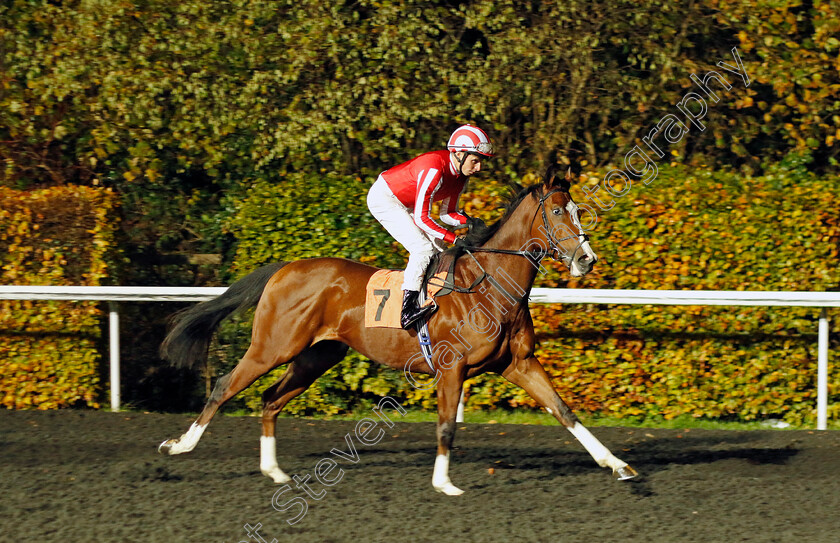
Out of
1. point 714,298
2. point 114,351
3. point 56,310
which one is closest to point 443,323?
point 714,298

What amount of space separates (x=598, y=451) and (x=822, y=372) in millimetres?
2398

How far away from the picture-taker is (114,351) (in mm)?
6910

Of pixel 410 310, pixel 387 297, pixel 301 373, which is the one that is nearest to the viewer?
pixel 410 310

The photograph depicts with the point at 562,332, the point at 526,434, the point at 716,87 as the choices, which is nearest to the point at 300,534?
the point at 526,434

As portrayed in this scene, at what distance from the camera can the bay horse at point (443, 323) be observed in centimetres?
469

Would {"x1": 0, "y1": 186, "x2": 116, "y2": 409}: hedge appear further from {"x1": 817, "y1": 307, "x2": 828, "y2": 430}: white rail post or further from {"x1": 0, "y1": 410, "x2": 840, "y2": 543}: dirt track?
{"x1": 817, "y1": 307, "x2": 828, "y2": 430}: white rail post

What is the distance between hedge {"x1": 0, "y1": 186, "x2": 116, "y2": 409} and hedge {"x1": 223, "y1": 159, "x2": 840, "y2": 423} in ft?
6.22

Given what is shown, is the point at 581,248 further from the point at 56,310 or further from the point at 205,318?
the point at 56,310

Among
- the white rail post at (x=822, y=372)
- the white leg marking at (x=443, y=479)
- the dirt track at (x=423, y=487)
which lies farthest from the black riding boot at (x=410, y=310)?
the white rail post at (x=822, y=372)

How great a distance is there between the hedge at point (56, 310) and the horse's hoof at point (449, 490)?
3.67 meters

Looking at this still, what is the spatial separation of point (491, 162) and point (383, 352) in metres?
3.90

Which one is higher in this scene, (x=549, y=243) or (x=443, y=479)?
(x=549, y=243)

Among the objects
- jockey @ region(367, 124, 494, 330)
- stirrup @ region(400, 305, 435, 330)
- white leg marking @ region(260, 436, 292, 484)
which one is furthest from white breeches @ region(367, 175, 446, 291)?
white leg marking @ region(260, 436, 292, 484)

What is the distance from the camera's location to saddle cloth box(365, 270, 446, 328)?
489 centimetres
